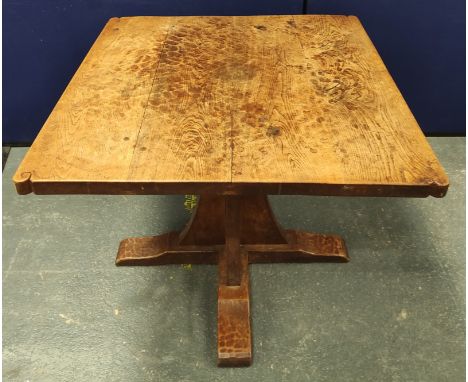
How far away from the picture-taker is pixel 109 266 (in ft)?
5.19

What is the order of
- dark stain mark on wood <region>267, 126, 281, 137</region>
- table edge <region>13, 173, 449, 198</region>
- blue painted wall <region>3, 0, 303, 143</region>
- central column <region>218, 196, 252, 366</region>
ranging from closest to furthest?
table edge <region>13, 173, 449, 198</region>, dark stain mark on wood <region>267, 126, 281, 137</region>, central column <region>218, 196, 252, 366</region>, blue painted wall <region>3, 0, 303, 143</region>

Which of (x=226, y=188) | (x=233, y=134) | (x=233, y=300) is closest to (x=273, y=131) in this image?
(x=233, y=134)

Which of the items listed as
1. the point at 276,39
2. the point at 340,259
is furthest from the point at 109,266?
the point at 276,39

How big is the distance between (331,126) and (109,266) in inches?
39.4

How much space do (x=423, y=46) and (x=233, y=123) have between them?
134 centimetres

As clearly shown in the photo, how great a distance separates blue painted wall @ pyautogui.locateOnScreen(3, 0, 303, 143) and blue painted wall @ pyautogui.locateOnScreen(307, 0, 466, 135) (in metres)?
0.32

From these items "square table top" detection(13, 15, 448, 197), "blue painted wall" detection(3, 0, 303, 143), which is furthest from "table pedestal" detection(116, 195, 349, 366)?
"blue painted wall" detection(3, 0, 303, 143)

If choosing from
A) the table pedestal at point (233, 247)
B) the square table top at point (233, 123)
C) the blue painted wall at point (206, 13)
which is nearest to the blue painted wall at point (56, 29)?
the blue painted wall at point (206, 13)

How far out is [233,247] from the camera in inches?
53.4

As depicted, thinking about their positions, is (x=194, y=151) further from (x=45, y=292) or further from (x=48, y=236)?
(x=48, y=236)

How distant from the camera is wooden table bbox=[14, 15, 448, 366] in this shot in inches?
32.9

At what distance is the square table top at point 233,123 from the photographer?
83 centimetres

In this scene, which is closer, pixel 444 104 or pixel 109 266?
pixel 109 266

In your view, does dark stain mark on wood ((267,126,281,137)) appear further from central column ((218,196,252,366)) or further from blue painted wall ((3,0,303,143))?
blue painted wall ((3,0,303,143))
